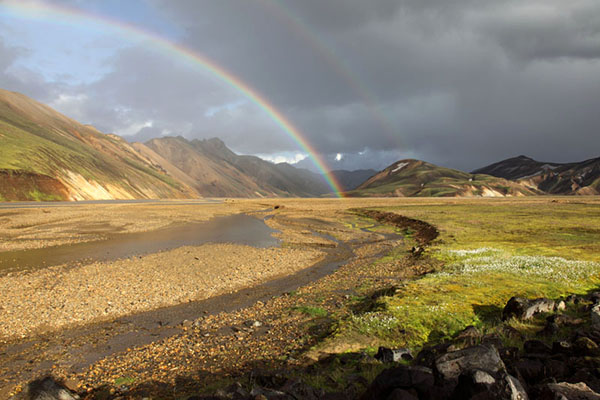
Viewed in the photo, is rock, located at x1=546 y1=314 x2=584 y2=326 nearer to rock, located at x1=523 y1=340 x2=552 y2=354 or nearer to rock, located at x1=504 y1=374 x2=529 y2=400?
rock, located at x1=523 y1=340 x2=552 y2=354

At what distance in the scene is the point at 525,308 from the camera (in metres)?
13.9

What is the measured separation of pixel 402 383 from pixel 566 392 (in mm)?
3249

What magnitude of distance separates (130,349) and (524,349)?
1637 cm

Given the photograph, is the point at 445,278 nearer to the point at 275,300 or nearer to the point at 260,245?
the point at 275,300

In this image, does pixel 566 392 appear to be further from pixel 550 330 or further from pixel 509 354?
pixel 550 330

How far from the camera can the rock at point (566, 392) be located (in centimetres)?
616

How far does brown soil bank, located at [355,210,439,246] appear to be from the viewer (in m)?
49.2

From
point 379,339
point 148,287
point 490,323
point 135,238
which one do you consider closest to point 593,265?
point 490,323

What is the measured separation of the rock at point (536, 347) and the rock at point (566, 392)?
4.18 metres

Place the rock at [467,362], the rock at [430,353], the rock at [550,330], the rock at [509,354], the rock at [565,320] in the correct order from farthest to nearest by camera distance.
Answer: the rock at [565,320]
the rock at [550,330]
the rock at [430,353]
the rock at [509,354]
the rock at [467,362]

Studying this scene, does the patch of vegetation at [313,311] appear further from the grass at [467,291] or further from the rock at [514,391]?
the rock at [514,391]

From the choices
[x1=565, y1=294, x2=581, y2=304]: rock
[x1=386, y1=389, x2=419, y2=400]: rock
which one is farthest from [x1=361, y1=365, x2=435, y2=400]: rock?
[x1=565, y1=294, x2=581, y2=304]: rock

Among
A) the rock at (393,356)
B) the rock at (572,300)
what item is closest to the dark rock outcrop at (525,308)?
the rock at (572,300)

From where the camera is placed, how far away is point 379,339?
44.9 feet
